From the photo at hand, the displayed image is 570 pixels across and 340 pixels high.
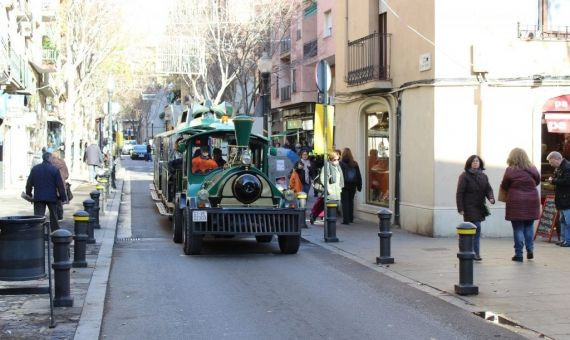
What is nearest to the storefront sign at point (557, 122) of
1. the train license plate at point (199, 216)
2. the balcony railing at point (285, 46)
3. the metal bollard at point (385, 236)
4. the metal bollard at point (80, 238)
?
the metal bollard at point (385, 236)

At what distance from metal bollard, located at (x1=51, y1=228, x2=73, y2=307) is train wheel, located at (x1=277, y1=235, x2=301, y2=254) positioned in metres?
4.88

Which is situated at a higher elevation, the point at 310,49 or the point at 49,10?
the point at 49,10

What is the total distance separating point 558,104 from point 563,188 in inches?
109

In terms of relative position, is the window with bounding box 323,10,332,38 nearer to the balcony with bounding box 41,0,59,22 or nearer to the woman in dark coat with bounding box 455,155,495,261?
the balcony with bounding box 41,0,59,22

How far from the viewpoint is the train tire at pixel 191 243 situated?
39.3 ft

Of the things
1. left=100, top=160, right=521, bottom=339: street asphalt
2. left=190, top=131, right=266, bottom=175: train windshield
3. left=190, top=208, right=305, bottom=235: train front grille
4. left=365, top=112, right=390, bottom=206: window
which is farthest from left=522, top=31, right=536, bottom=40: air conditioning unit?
left=190, top=208, right=305, bottom=235: train front grille

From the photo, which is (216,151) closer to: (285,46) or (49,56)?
(285,46)

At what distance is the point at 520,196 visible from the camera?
36.3ft

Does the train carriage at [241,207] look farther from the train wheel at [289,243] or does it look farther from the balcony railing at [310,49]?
the balcony railing at [310,49]

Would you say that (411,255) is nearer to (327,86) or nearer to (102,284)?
(327,86)

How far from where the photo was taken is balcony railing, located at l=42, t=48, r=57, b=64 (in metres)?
40.5

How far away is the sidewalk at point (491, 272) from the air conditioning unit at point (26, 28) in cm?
2316

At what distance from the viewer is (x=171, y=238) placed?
1488 centimetres

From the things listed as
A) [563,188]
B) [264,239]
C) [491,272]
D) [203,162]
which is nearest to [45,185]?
[203,162]
